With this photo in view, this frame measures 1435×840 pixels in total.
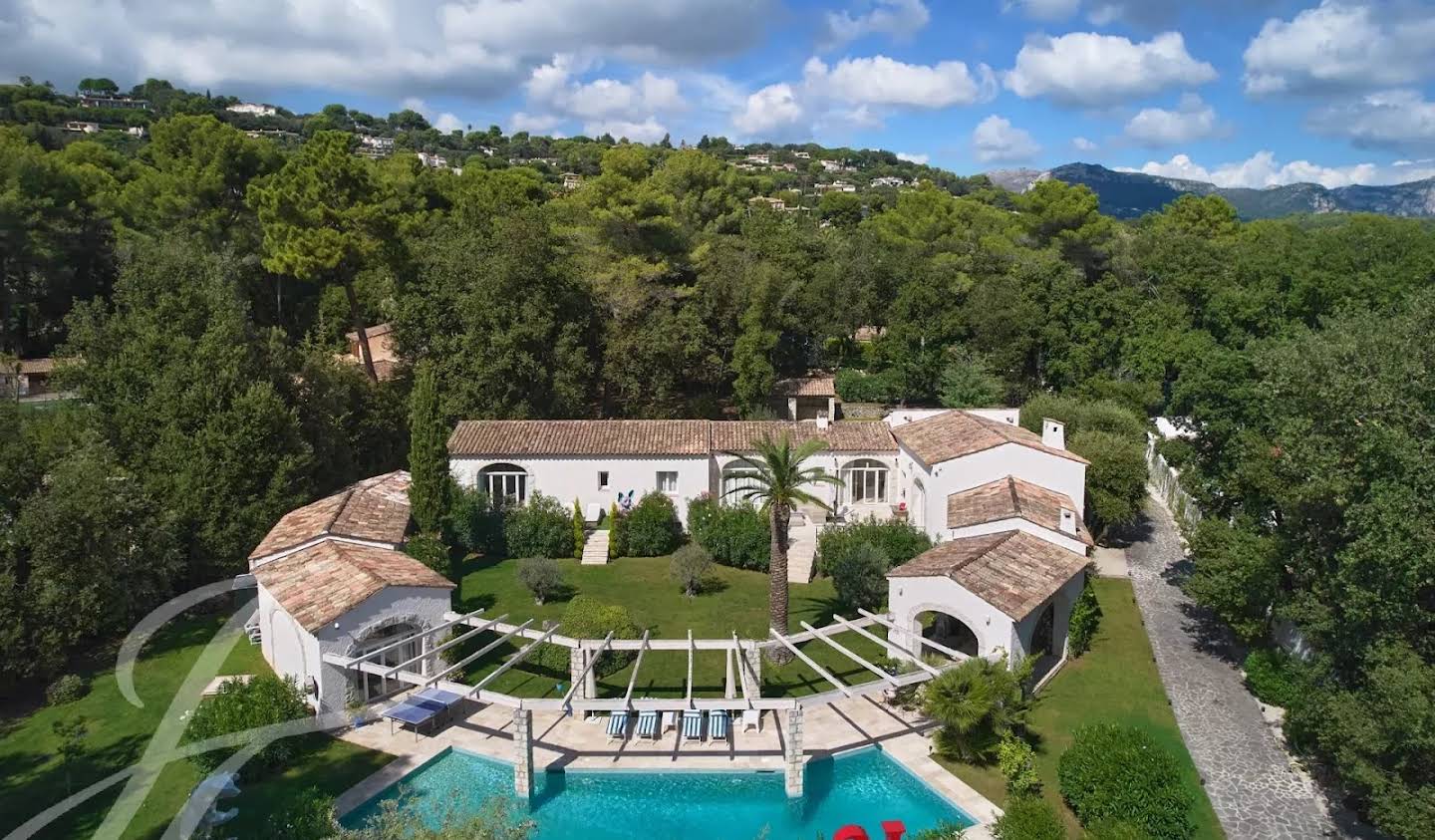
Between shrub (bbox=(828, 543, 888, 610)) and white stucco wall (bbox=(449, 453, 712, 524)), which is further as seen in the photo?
Result: white stucco wall (bbox=(449, 453, 712, 524))

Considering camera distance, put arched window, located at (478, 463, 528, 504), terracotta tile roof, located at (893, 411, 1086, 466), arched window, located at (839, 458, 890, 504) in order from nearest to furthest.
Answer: terracotta tile roof, located at (893, 411, 1086, 466) < arched window, located at (478, 463, 528, 504) < arched window, located at (839, 458, 890, 504)

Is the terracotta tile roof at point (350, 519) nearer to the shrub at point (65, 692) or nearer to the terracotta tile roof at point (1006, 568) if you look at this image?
the shrub at point (65, 692)

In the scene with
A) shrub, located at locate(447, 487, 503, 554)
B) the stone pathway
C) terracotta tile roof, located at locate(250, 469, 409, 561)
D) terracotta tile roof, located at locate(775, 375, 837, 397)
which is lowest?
the stone pathway

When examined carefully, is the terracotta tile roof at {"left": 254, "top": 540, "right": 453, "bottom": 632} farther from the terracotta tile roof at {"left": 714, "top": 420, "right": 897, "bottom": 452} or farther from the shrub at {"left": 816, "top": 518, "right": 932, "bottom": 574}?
the terracotta tile roof at {"left": 714, "top": 420, "right": 897, "bottom": 452}

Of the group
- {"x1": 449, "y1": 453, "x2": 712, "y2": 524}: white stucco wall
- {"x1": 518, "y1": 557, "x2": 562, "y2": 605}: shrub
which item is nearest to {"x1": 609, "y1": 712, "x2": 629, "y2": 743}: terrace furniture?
{"x1": 518, "y1": 557, "x2": 562, "y2": 605}: shrub

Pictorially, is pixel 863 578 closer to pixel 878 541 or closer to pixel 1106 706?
pixel 878 541

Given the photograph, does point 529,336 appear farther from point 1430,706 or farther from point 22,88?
point 22,88

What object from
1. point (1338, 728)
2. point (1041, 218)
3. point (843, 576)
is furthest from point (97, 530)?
point (1041, 218)
